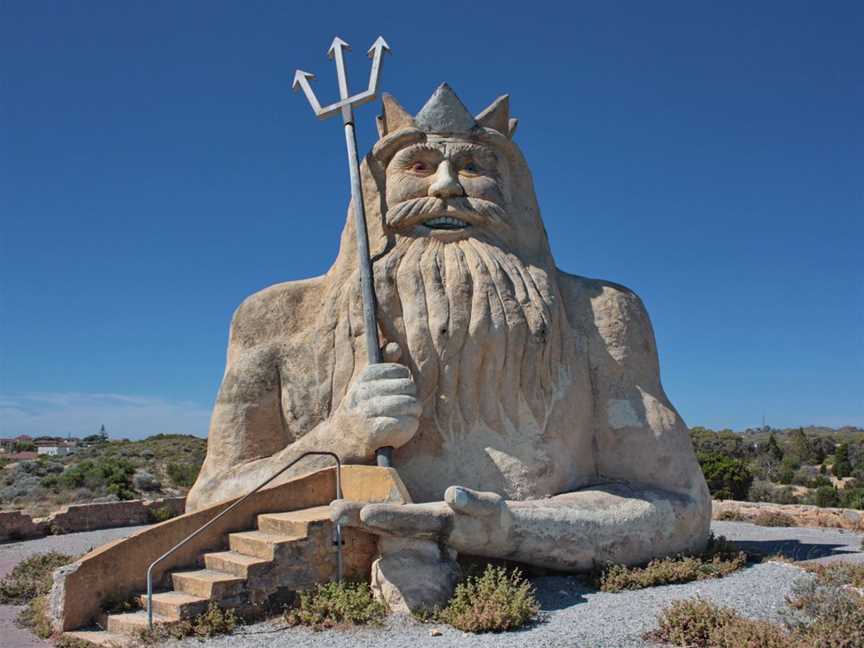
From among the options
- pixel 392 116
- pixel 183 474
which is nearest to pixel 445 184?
pixel 392 116

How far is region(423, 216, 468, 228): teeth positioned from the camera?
698 centimetres

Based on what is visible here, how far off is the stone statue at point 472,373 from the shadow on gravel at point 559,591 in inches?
8.8

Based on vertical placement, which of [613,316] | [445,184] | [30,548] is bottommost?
[30,548]

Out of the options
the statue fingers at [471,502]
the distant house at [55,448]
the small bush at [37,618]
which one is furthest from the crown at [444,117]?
the distant house at [55,448]

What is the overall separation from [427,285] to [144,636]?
3.45 m

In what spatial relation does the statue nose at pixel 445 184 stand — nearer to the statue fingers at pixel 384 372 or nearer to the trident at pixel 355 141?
the trident at pixel 355 141

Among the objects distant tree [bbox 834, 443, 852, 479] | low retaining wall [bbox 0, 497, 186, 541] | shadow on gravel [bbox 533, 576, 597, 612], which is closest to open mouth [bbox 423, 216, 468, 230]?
shadow on gravel [bbox 533, 576, 597, 612]

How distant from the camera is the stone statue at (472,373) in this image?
20.4 feet

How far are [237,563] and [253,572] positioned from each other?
0.51 feet

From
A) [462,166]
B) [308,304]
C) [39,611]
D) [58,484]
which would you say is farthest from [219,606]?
[58,484]

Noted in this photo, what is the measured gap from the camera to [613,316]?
7.19 meters

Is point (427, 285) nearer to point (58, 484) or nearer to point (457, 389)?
point (457, 389)

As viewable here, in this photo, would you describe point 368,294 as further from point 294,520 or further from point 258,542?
point 258,542

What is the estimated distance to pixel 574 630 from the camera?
16.4ft
